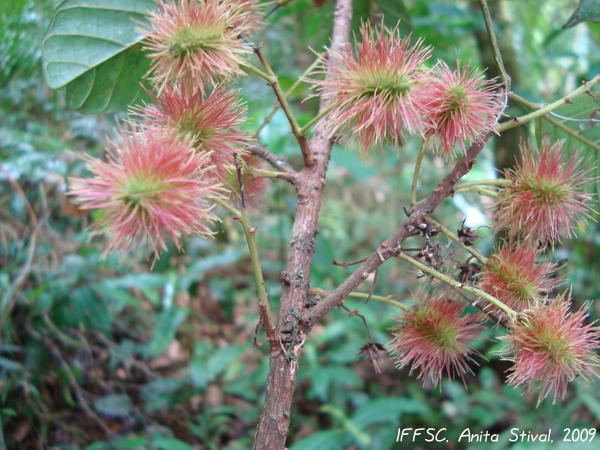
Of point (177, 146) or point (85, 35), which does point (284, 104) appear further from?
point (85, 35)

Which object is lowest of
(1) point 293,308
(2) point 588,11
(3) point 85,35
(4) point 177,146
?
(1) point 293,308

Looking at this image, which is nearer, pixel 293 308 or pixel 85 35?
pixel 293 308

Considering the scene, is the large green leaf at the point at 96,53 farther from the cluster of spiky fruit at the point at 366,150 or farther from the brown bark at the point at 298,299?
the brown bark at the point at 298,299

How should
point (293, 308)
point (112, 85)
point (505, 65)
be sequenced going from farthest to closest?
point (505, 65) → point (112, 85) → point (293, 308)

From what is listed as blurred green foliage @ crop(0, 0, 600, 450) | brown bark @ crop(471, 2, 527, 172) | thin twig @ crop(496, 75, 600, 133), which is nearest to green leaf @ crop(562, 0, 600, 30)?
thin twig @ crop(496, 75, 600, 133)

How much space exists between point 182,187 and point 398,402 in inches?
63.9

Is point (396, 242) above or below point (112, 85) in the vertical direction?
below

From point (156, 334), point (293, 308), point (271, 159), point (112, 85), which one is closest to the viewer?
point (293, 308)

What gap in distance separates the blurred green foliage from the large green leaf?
49 cm

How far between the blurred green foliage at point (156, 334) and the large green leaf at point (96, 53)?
19.2 inches

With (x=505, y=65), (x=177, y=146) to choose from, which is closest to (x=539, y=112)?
(x=177, y=146)

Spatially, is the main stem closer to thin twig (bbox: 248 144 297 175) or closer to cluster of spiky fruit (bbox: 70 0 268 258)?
thin twig (bbox: 248 144 297 175)

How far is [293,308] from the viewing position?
0.71m

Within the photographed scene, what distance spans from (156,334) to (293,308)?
4.62 ft
